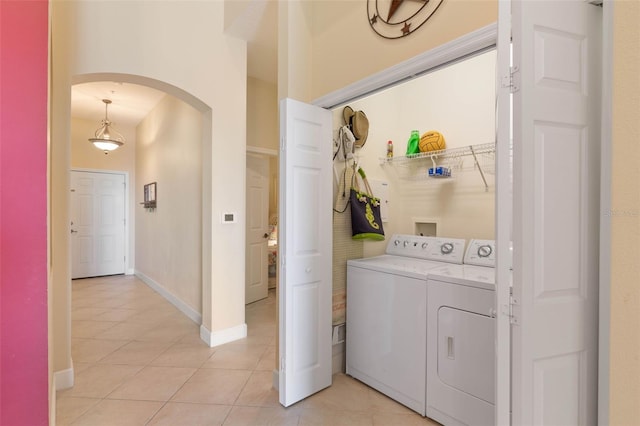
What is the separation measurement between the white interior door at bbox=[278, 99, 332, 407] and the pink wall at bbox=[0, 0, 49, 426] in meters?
1.16

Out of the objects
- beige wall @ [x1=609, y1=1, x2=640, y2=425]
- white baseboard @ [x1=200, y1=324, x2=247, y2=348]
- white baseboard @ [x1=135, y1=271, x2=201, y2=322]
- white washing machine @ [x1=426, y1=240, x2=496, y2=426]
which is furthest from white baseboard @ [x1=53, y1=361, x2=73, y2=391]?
beige wall @ [x1=609, y1=1, x2=640, y2=425]

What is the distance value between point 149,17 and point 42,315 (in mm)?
2640

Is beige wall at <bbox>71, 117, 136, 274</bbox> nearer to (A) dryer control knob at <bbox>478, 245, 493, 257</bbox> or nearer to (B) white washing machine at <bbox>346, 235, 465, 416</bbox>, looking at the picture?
(B) white washing machine at <bbox>346, 235, 465, 416</bbox>

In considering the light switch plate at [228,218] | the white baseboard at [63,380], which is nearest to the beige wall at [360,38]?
the light switch plate at [228,218]

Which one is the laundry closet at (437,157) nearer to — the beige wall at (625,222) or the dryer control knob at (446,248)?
the dryer control knob at (446,248)

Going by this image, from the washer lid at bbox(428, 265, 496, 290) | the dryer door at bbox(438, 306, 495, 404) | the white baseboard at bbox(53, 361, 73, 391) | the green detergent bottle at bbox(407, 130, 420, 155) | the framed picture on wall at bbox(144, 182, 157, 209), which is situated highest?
the green detergent bottle at bbox(407, 130, 420, 155)

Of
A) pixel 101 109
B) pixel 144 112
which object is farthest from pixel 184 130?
pixel 101 109

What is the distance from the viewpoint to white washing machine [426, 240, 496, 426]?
1655 mm

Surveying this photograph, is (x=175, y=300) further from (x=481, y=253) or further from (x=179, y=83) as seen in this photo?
(x=481, y=253)

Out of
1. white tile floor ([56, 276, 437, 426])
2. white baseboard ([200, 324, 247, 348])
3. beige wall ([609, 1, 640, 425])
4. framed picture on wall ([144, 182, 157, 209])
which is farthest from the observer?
framed picture on wall ([144, 182, 157, 209])

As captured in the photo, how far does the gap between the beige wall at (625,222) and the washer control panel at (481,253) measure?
134 centimetres

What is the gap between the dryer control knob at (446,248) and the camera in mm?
2363

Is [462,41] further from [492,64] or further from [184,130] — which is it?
[184,130]

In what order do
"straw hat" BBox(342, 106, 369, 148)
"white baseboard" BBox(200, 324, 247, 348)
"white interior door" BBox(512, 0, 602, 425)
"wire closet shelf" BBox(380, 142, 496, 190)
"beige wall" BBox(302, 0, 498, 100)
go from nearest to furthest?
1. "white interior door" BBox(512, 0, 602, 425)
2. "beige wall" BBox(302, 0, 498, 100)
3. "wire closet shelf" BBox(380, 142, 496, 190)
4. "straw hat" BBox(342, 106, 369, 148)
5. "white baseboard" BBox(200, 324, 247, 348)
